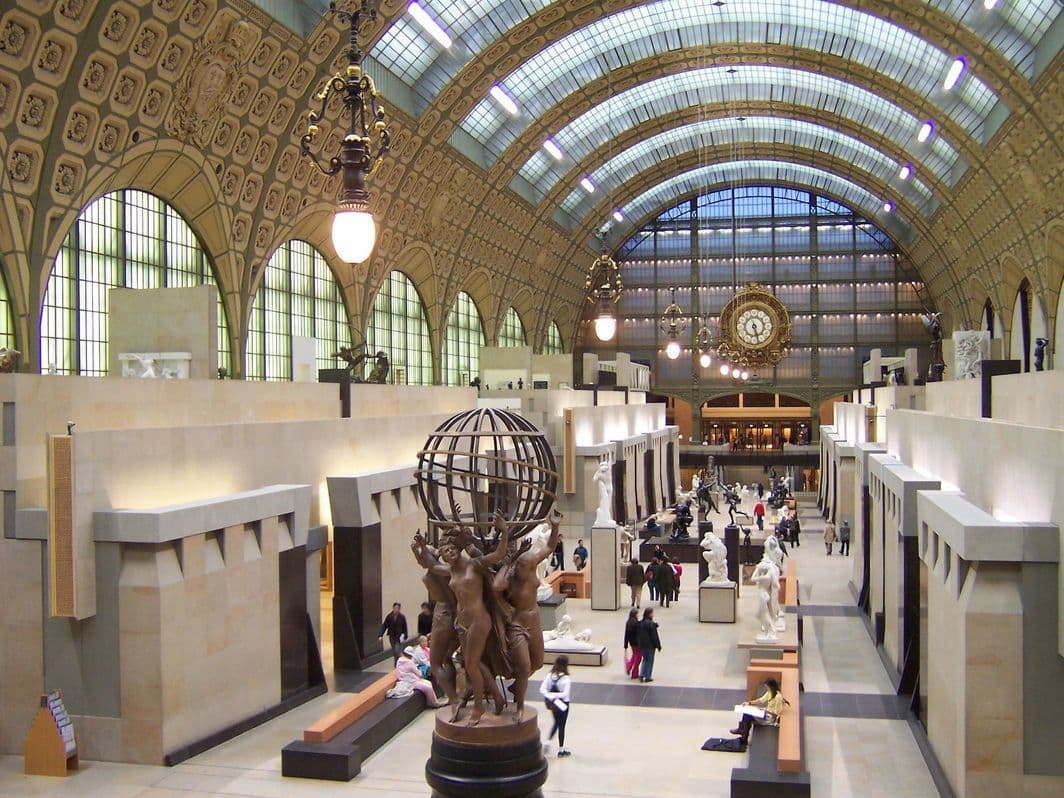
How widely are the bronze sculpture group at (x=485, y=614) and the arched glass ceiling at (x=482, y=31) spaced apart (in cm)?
2541

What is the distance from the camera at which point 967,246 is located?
158ft

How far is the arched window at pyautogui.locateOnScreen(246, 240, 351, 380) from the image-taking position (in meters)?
31.4

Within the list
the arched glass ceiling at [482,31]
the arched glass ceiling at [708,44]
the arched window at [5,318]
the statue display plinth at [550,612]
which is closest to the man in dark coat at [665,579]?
the statue display plinth at [550,612]

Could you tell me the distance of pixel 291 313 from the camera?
3325 centimetres

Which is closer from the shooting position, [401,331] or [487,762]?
[487,762]

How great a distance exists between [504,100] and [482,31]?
18.3 feet

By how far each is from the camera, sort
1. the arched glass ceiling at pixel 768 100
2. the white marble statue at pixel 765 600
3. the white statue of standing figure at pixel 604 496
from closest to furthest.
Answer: the white marble statue at pixel 765 600 < the white statue of standing figure at pixel 604 496 < the arched glass ceiling at pixel 768 100

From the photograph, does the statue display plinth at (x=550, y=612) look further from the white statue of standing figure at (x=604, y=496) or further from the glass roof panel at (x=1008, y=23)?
the glass roof panel at (x=1008, y=23)

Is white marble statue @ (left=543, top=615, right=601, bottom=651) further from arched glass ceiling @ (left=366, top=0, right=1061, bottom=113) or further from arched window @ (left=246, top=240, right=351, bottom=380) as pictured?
arched glass ceiling @ (left=366, top=0, right=1061, bottom=113)

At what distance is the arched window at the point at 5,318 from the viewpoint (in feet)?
69.8

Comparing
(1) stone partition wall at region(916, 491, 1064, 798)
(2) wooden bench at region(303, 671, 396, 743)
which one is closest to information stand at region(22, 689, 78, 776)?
(2) wooden bench at region(303, 671, 396, 743)

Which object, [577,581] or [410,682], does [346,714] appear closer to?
[410,682]

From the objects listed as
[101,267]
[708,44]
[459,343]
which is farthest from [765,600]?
[459,343]

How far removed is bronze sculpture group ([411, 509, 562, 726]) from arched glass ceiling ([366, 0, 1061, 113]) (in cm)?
2541
